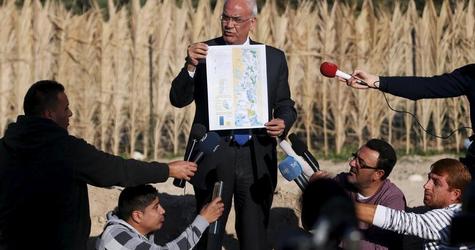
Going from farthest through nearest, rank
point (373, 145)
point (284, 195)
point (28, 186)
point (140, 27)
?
point (140, 27) → point (284, 195) → point (373, 145) → point (28, 186)

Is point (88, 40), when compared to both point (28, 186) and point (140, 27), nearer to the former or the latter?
point (140, 27)

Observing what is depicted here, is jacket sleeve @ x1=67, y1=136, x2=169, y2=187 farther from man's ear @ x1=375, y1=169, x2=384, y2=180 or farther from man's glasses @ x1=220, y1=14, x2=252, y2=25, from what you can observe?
man's ear @ x1=375, y1=169, x2=384, y2=180

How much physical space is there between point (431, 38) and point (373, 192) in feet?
25.0

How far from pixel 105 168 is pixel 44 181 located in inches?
14.4

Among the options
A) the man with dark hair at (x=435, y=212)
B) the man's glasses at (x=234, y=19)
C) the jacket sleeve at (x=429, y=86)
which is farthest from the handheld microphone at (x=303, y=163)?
the man's glasses at (x=234, y=19)

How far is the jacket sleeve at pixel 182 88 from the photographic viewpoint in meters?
8.08

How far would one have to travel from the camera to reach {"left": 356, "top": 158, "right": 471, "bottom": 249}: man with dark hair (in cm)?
727

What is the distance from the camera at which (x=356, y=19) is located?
15.7 m

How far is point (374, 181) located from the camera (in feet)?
27.2

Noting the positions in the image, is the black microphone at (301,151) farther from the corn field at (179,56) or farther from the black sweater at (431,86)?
the corn field at (179,56)

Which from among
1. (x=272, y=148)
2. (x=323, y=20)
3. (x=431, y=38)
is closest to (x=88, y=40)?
(x=323, y=20)

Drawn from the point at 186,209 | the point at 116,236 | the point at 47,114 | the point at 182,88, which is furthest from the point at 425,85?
the point at 186,209

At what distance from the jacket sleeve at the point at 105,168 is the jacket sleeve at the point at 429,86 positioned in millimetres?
1632

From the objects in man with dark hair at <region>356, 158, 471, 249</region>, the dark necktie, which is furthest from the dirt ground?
man with dark hair at <region>356, 158, 471, 249</region>
